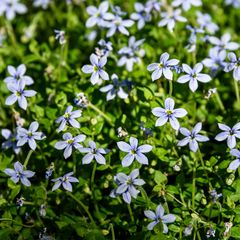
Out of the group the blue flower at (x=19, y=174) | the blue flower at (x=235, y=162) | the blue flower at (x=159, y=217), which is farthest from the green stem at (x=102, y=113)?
the blue flower at (x=235, y=162)

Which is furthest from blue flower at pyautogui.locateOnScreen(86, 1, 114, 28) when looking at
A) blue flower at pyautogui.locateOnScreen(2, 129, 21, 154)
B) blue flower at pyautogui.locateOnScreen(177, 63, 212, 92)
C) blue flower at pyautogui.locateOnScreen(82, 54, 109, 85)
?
blue flower at pyautogui.locateOnScreen(2, 129, 21, 154)

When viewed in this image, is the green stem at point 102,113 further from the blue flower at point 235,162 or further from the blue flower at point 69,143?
the blue flower at point 235,162

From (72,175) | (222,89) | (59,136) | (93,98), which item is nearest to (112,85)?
(93,98)

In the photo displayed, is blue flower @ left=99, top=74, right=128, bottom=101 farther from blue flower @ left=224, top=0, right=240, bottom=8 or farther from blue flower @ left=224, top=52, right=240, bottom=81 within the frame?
blue flower @ left=224, top=0, right=240, bottom=8

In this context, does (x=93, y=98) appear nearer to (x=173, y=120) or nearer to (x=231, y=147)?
(x=173, y=120)

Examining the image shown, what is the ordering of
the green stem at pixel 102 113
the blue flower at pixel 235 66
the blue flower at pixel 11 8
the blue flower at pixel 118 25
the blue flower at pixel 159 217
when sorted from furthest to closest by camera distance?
the blue flower at pixel 11 8
the blue flower at pixel 118 25
the green stem at pixel 102 113
the blue flower at pixel 235 66
the blue flower at pixel 159 217

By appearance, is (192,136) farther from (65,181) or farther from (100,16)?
(100,16)
